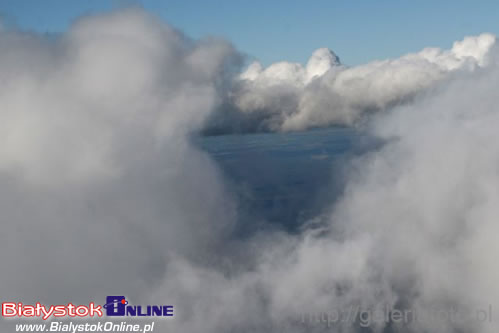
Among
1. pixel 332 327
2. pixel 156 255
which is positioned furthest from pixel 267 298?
pixel 156 255

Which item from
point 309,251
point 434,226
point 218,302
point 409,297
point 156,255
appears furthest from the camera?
point 434,226

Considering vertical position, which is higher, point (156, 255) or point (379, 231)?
point (379, 231)

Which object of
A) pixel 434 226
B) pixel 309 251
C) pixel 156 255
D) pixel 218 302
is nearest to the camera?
pixel 218 302

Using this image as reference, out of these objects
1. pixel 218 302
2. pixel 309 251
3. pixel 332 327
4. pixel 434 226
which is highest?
pixel 434 226

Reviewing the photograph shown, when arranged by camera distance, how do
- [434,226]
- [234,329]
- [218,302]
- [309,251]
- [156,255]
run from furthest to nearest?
[434,226], [309,251], [156,255], [218,302], [234,329]

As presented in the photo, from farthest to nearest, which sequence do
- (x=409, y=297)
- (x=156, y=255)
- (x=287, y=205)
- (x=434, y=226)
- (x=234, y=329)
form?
1. (x=287, y=205)
2. (x=434, y=226)
3. (x=409, y=297)
4. (x=156, y=255)
5. (x=234, y=329)

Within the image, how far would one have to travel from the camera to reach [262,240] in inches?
5925

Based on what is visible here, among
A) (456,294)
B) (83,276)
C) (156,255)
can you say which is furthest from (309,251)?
(83,276)

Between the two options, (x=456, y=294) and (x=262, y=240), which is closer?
(x=456, y=294)

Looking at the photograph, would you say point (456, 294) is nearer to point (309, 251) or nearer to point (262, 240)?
point (309, 251)

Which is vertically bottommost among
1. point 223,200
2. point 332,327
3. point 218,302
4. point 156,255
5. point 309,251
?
point 332,327

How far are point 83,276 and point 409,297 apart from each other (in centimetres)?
8612

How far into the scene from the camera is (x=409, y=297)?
125 m

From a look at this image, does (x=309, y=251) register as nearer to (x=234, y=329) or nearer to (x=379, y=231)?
(x=379, y=231)
